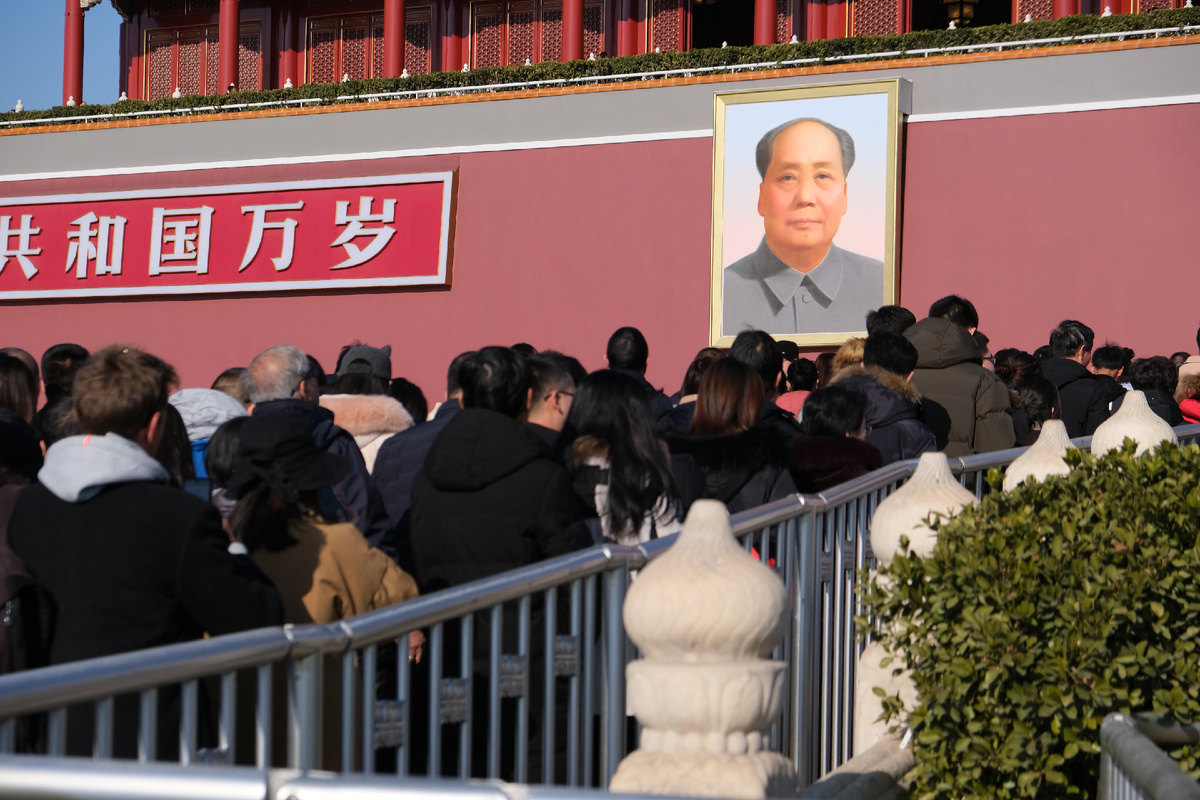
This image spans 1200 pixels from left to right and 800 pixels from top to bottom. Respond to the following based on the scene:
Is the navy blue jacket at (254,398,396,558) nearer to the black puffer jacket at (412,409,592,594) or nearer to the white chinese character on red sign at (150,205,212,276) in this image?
the black puffer jacket at (412,409,592,594)

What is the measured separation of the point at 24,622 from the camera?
112 inches

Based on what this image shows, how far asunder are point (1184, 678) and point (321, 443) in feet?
8.90

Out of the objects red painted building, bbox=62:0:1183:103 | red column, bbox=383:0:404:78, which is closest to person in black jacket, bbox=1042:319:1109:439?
red painted building, bbox=62:0:1183:103

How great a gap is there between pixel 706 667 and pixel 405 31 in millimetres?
17866

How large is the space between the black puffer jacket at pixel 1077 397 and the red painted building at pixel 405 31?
10384 mm

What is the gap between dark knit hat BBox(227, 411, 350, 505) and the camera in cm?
325

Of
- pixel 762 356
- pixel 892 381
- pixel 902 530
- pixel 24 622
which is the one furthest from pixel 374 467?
pixel 892 381

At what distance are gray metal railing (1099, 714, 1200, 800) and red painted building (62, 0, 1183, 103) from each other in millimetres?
15097

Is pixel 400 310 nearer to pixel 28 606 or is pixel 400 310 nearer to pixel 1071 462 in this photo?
pixel 1071 462

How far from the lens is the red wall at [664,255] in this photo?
11.4 meters

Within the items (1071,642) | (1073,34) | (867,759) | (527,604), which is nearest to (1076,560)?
(1071,642)

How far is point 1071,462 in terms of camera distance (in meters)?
4.39

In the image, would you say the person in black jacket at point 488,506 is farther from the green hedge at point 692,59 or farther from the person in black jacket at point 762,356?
the green hedge at point 692,59

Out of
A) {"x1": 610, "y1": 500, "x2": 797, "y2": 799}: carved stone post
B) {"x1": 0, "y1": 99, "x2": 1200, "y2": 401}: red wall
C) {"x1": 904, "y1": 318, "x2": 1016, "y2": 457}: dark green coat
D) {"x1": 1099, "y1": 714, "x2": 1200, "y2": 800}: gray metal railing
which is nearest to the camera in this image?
{"x1": 1099, "y1": 714, "x2": 1200, "y2": 800}: gray metal railing
